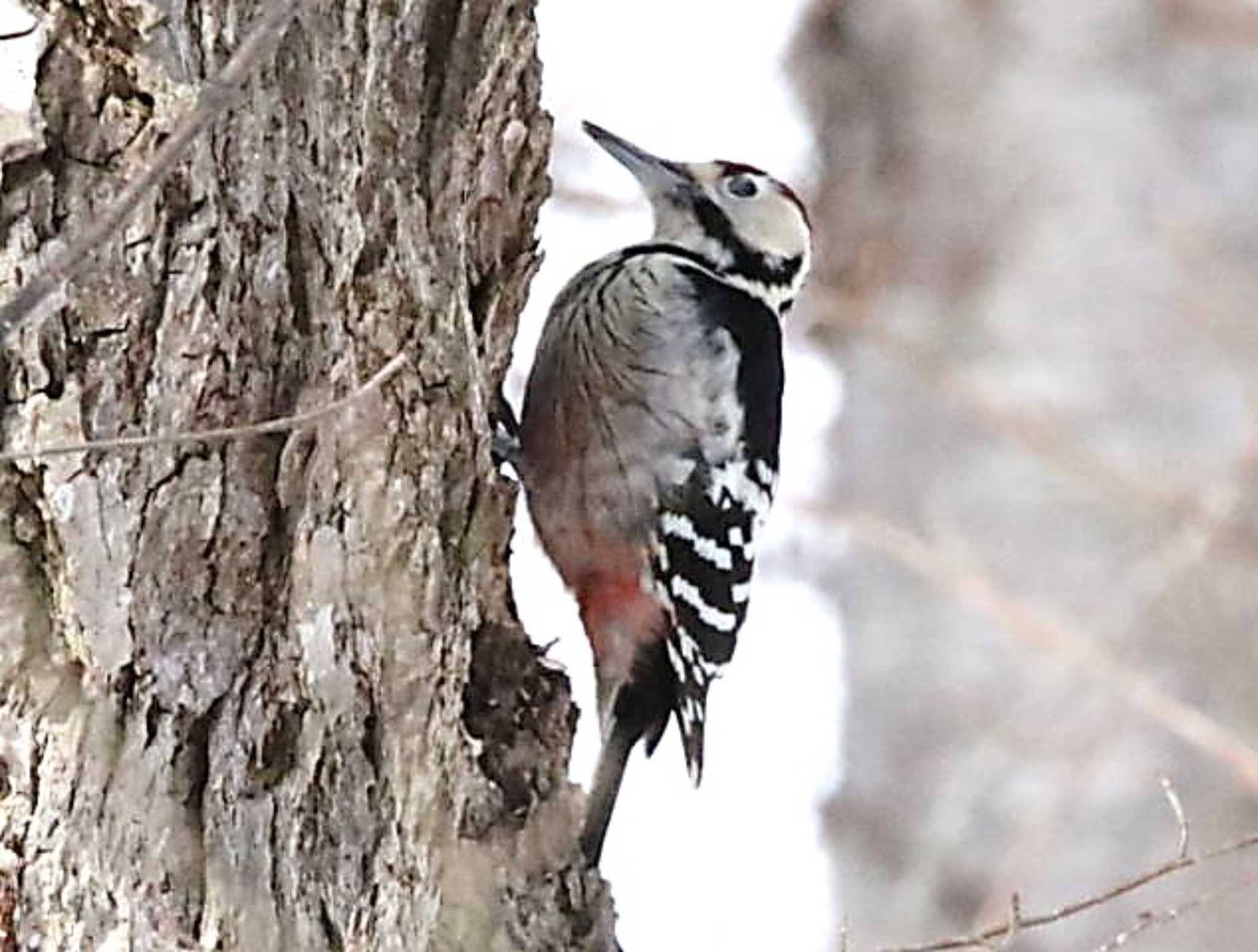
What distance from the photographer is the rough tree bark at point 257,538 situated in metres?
1.79

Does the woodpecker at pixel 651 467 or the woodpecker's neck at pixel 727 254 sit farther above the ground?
the woodpecker's neck at pixel 727 254

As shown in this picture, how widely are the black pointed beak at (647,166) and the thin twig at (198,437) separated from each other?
1.36 metres

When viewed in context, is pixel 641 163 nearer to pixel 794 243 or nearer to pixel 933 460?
pixel 794 243

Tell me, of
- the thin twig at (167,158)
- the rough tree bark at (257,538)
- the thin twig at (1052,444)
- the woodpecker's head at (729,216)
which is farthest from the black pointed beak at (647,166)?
the thin twig at (167,158)

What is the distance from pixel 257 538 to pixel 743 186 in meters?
1.52

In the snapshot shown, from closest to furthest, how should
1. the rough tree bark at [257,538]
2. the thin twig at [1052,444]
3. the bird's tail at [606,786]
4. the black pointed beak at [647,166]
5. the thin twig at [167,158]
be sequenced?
the thin twig at [167,158] → the rough tree bark at [257,538] → the bird's tail at [606,786] → the black pointed beak at [647,166] → the thin twig at [1052,444]

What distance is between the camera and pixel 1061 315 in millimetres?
4598

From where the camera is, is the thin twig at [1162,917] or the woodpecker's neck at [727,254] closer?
the thin twig at [1162,917]

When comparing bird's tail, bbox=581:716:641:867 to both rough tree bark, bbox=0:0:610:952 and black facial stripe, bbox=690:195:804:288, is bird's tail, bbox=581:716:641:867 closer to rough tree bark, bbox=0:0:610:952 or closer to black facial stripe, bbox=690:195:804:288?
rough tree bark, bbox=0:0:610:952

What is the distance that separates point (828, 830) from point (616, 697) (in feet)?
6.00

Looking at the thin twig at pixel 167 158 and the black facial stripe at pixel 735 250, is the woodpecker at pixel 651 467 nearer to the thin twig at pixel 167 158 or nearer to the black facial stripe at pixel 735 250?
the black facial stripe at pixel 735 250

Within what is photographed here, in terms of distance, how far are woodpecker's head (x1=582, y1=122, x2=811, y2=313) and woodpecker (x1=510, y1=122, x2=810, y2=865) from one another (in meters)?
0.10

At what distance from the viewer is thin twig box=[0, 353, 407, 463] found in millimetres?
1519

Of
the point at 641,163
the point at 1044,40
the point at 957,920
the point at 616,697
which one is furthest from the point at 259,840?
the point at 1044,40
